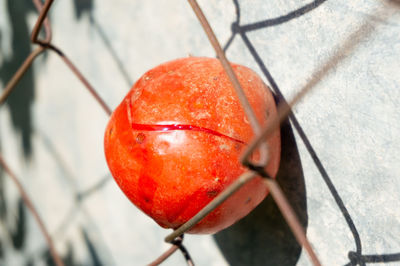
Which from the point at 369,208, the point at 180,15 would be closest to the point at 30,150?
the point at 180,15

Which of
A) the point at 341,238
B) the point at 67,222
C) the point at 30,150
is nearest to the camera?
the point at 341,238

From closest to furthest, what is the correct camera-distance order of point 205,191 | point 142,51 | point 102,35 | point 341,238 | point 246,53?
point 205,191 < point 341,238 < point 246,53 < point 142,51 < point 102,35

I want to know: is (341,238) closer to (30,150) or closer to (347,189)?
(347,189)

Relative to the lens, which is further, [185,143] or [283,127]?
[283,127]
